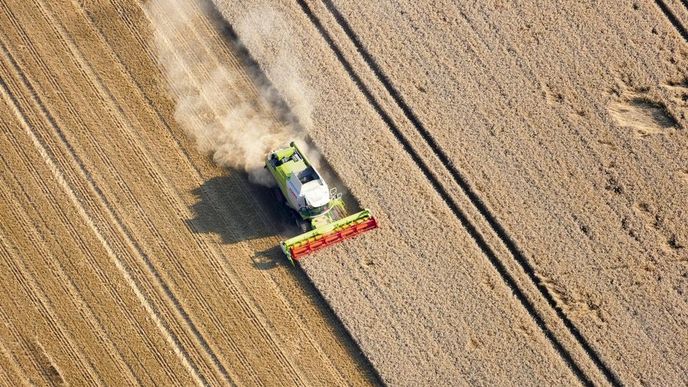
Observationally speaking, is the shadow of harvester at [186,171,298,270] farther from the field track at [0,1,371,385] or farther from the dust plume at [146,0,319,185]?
the dust plume at [146,0,319,185]

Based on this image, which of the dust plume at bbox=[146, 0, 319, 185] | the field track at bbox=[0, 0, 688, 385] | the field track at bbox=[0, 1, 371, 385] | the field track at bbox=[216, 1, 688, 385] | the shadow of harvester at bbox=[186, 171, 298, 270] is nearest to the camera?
the field track at bbox=[0, 1, 371, 385]

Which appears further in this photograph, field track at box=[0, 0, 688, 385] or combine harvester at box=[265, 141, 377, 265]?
combine harvester at box=[265, 141, 377, 265]

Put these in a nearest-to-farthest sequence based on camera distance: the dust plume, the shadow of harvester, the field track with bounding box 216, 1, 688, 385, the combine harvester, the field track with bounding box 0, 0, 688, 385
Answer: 1. the field track with bounding box 0, 0, 688, 385
2. the combine harvester
3. the field track with bounding box 216, 1, 688, 385
4. the shadow of harvester
5. the dust plume

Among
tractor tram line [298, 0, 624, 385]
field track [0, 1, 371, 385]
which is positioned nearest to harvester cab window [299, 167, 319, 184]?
field track [0, 1, 371, 385]

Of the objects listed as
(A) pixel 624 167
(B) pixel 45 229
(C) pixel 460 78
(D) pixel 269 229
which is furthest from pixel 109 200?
(A) pixel 624 167

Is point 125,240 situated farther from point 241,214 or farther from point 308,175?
point 308,175

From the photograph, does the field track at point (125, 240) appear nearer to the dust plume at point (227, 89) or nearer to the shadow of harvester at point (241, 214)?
the shadow of harvester at point (241, 214)

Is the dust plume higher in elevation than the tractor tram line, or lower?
higher

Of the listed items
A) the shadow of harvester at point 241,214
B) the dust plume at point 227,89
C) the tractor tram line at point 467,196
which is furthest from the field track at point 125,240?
the tractor tram line at point 467,196

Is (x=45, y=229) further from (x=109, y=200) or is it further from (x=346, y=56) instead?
(x=346, y=56)
